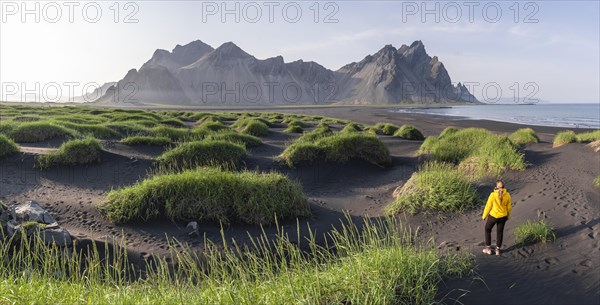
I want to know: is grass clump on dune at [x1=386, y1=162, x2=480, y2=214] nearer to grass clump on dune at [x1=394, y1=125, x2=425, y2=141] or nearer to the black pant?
A: the black pant

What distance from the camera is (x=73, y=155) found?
15.2 metres

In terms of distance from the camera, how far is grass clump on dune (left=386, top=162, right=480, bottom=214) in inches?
414

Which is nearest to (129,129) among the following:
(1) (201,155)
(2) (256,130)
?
(2) (256,130)

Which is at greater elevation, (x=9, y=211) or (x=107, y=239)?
(x=9, y=211)

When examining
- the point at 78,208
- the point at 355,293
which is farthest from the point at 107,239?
the point at 355,293

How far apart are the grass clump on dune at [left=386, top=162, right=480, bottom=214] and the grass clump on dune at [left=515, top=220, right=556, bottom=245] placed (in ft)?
9.38

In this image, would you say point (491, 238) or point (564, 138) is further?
point (564, 138)

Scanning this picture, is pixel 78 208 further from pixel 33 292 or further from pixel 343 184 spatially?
pixel 343 184

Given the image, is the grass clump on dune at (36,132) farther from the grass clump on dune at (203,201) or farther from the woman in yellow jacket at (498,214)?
the woman in yellow jacket at (498,214)

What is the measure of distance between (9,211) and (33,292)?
444 cm

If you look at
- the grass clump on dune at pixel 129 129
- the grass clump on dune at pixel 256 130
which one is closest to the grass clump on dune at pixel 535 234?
the grass clump on dune at pixel 129 129

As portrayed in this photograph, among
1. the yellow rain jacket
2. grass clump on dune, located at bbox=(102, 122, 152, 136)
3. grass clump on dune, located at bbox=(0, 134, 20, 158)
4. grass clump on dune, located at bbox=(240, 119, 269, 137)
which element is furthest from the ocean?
grass clump on dune, located at bbox=(0, 134, 20, 158)

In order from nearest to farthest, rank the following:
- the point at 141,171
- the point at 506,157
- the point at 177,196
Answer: the point at 177,196 < the point at 506,157 < the point at 141,171

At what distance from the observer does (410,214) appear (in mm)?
10633
